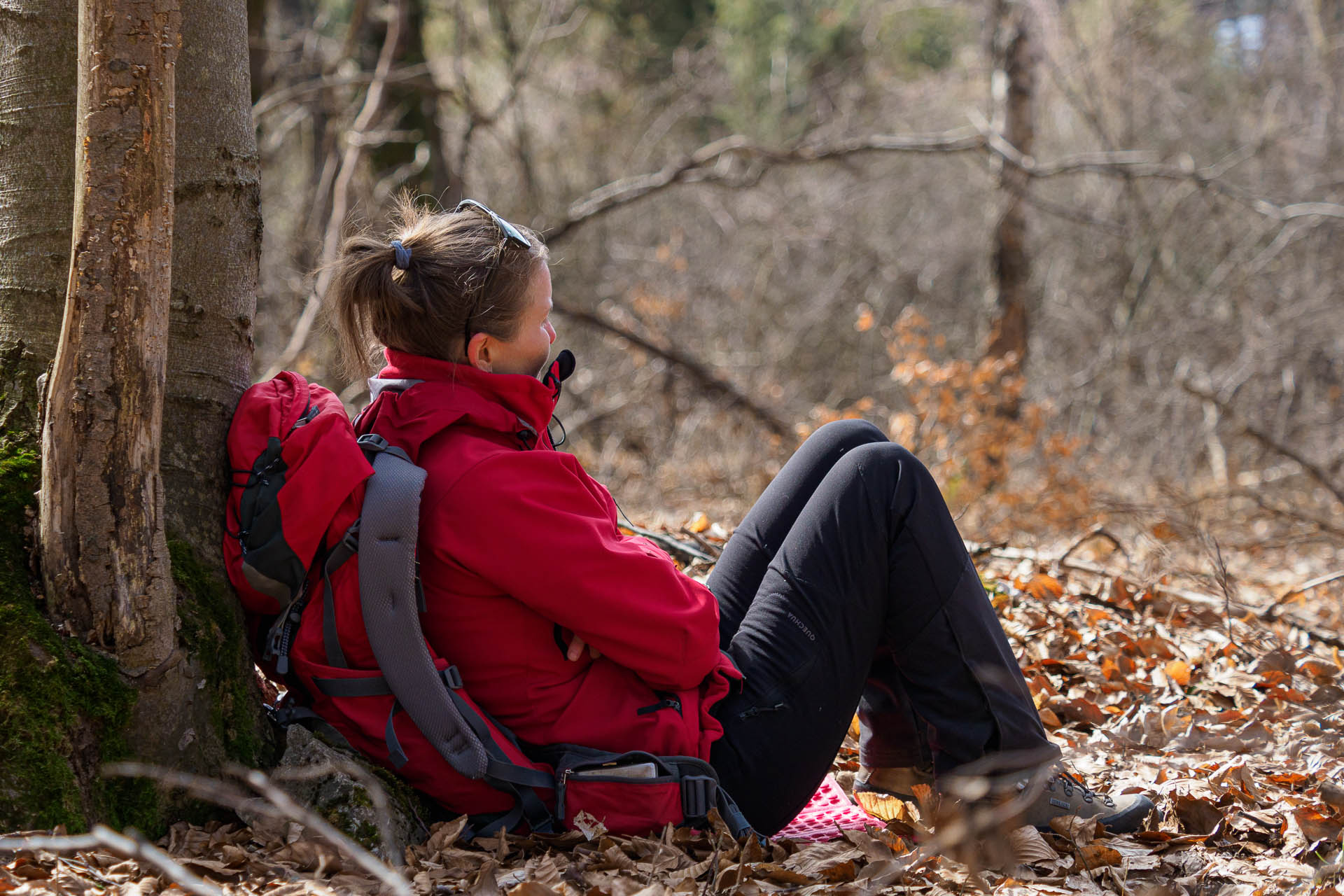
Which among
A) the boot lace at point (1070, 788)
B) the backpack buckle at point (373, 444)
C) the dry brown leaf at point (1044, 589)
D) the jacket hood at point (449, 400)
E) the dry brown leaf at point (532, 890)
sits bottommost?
the boot lace at point (1070, 788)

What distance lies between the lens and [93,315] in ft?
6.06

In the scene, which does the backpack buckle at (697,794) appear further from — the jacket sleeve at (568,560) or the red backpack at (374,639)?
the jacket sleeve at (568,560)

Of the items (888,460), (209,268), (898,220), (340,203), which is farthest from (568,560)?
(898,220)

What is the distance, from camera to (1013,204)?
8305mm

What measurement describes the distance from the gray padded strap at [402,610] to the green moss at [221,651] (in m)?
0.32

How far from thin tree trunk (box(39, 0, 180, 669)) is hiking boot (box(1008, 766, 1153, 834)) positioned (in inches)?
72.4

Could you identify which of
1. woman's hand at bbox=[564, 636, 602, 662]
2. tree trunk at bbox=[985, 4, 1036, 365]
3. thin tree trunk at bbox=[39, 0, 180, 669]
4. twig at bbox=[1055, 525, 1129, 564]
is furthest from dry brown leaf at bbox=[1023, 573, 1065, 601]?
tree trunk at bbox=[985, 4, 1036, 365]

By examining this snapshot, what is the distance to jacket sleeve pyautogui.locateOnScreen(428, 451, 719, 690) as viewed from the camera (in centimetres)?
202

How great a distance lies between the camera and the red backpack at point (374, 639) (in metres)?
2.01

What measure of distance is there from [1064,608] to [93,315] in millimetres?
3257

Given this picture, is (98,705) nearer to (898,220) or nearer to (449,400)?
(449,400)

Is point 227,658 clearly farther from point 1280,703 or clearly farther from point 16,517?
point 1280,703

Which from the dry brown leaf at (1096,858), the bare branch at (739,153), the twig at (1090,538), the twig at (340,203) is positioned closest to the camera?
the dry brown leaf at (1096,858)

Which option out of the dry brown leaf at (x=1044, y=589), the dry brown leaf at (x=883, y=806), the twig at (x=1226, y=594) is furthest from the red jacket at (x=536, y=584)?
the twig at (x=1226, y=594)
